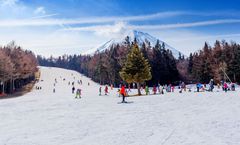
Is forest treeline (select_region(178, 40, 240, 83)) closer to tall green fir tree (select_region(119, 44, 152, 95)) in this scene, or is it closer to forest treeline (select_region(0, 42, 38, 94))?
tall green fir tree (select_region(119, 44, 152, 95))

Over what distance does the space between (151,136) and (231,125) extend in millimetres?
4633

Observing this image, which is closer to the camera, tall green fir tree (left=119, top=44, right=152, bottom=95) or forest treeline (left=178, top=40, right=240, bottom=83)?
tall green fir tree (left=119, top=44, right=152, bottom=95)

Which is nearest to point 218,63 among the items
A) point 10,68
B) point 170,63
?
point 170,63

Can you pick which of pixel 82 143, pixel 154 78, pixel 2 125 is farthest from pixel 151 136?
pixel 154 78

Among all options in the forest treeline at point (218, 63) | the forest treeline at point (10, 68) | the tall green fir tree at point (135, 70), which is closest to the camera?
the tall green fir tree at point (135, 70)

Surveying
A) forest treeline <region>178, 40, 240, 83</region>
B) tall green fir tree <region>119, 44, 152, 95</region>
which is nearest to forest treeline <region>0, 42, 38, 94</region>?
tall green fir tree <region>119, 44, 152, 95</region>

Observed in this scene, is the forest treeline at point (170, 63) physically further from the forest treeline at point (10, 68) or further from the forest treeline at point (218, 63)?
the forest treeline at point (10, 68)

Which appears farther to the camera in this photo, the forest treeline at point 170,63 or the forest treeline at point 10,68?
the forest treeline at point 170,63

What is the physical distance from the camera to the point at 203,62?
81.9 meters

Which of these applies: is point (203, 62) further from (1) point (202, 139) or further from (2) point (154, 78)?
(1) point (202, 139)

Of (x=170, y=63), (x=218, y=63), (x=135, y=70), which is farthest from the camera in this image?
(x=170, y=63)

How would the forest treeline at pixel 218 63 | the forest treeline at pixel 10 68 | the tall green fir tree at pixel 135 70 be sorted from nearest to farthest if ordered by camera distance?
the tall green fir tree at pixel 135 70 → the forest treeline at pixel 10 68 → the forest treeline at pixel 218 63

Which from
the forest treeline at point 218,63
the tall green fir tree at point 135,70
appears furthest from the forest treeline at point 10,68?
the forest treeline at point 218,63

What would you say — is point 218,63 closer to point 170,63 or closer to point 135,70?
point 170,63
